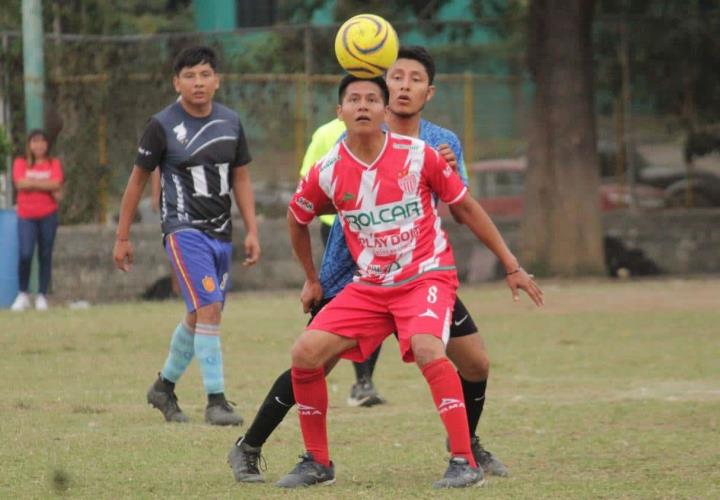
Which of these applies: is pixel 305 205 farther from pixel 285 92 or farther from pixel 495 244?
pixel 285 92

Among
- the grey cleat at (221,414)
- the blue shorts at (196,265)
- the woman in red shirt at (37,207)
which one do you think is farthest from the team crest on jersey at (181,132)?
the woman in red shirt at (37,207)

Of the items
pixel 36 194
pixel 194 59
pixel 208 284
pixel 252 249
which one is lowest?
pixel 36 194

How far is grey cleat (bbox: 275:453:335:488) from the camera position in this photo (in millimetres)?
7039

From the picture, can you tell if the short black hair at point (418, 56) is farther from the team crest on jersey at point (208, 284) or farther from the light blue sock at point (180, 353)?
the light blue sock at point (180, 353)

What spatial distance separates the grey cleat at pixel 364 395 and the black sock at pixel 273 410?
9.57ft

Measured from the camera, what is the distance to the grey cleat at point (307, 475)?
704 cm

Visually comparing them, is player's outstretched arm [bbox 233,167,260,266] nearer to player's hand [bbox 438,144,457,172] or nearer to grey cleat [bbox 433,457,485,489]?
player's hand [bbox 438,144,457,172]

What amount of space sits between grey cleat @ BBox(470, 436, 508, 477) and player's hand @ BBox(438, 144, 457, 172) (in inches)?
50.1

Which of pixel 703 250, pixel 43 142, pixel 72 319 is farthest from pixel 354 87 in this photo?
pixel 703 250

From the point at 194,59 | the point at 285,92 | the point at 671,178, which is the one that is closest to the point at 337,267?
the point at 194,59

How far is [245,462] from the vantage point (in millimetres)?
7227

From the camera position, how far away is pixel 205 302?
920 centimetres

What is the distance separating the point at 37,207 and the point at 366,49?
11142 mm

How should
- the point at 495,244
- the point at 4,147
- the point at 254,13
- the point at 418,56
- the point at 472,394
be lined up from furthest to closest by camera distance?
the point at 254,13, the point at 4,147, the point at 472,394, the point at 418,56, the point at 495,244
